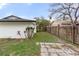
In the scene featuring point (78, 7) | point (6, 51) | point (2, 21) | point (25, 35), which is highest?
point (78, 7)

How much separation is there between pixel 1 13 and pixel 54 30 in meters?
0.83

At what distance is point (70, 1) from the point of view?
276 cm

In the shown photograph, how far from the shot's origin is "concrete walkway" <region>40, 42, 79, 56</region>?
2.75 meters

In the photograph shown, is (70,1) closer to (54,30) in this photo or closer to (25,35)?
(54,30)

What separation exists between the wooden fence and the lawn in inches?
4.8

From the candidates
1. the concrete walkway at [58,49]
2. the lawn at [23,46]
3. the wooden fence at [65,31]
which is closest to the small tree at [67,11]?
the wooden fence at [65,31]

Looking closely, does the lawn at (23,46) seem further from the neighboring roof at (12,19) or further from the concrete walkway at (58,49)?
the neighboring roof at (12,19)

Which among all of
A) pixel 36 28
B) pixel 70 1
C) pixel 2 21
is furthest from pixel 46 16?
pixel 2 21

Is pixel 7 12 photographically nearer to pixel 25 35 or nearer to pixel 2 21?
pixel 2 21

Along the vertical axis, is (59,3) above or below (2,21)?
above

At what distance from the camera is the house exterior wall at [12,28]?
2.77 m

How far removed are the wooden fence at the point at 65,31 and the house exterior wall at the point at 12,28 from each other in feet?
1.00

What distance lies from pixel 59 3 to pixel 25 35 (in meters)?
0.69

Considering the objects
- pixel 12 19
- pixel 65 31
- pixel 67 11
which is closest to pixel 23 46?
pixel 12 19
